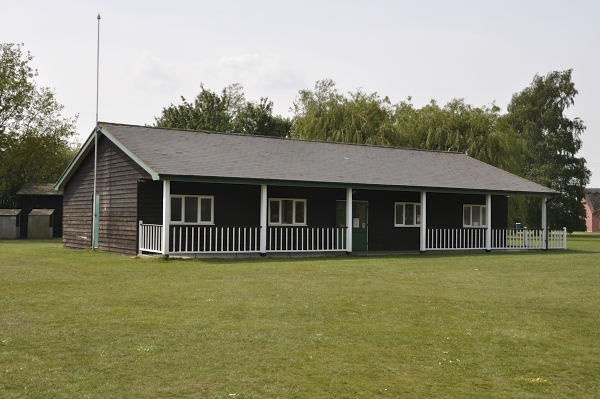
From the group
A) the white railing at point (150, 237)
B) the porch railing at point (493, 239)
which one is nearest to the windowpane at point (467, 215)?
the porch railing at point (493, 239)

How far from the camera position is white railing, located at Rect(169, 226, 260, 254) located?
2211cm

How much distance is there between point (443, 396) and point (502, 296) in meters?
7.20

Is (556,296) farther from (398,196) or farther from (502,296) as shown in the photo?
(398,196)

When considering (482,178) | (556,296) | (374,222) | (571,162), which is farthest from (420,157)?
(571,162)

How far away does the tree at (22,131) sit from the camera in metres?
46.4

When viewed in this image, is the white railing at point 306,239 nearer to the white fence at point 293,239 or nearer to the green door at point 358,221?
the white fence at point 293,239

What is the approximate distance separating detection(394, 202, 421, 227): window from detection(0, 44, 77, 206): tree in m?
28.9

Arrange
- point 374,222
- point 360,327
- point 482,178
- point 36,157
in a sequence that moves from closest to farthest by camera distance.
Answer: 1. point 360,327
2. point 374,222
3. point 482,178
4. point 36,157

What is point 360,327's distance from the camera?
9.96 m

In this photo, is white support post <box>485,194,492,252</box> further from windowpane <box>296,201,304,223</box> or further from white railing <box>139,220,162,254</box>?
white railing <box>139,220,162,254</box>

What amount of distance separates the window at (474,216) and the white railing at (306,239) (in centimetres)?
685

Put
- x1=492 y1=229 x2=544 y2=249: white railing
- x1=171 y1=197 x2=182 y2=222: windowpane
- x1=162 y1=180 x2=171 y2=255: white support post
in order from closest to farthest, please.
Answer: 1. x1=162 y1=180 x2=171 y2=255: white support post
2. x1=171 y1=197 x2=182 y2=222: windowpane
3. x1=492 y1=229 x2=544 y2=249: white railing

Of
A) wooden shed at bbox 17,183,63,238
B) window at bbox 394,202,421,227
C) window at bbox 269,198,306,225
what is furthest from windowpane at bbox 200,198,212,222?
wooden shed at bbox 17,183,63,238

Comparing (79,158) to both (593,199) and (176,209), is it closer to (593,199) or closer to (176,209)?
(176,209)
